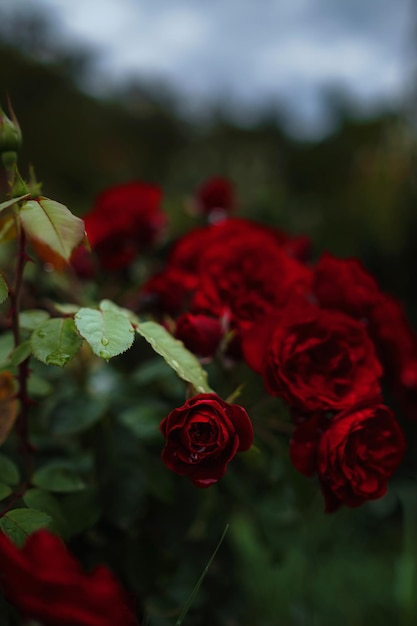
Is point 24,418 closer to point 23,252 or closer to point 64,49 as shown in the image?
point 23,252

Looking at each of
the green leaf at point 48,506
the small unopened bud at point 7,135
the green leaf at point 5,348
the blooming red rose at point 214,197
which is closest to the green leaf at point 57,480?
the green leaf at point 48,506

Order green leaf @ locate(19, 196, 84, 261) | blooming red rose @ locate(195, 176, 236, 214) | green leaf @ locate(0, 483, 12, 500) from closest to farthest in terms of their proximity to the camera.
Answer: green leaf @ locate(19, 196, 84, 261), green leaf @ locate(0, 483, 12, 500), blooming red rose @ locate(195, 176, 236, 214)

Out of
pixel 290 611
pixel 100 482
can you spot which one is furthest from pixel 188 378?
pixel 290 611

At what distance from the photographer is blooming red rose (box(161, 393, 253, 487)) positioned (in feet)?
1.69

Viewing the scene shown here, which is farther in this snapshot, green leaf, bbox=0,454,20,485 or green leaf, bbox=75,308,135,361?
green leaf, bbox=0,454,20,485

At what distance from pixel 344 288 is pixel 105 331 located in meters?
0.30

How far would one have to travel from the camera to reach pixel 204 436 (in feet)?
1.72

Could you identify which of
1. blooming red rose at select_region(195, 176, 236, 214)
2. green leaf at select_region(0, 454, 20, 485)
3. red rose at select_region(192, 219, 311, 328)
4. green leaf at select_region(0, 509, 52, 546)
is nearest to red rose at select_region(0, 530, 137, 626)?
green leaf at select_region(0, 509, 52, 546)

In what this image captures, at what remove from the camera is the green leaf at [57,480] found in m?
0.64

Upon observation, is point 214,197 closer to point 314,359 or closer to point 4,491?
point 314,359

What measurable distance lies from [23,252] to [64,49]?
9.86m

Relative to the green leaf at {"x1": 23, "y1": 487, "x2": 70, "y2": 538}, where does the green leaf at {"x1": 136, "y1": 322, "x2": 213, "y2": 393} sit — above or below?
above

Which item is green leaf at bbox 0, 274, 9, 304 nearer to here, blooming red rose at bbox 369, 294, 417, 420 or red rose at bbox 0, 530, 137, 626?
red rose at bbox 0, 530, 137, 626

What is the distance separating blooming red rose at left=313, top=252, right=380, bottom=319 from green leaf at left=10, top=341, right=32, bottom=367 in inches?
13.0
